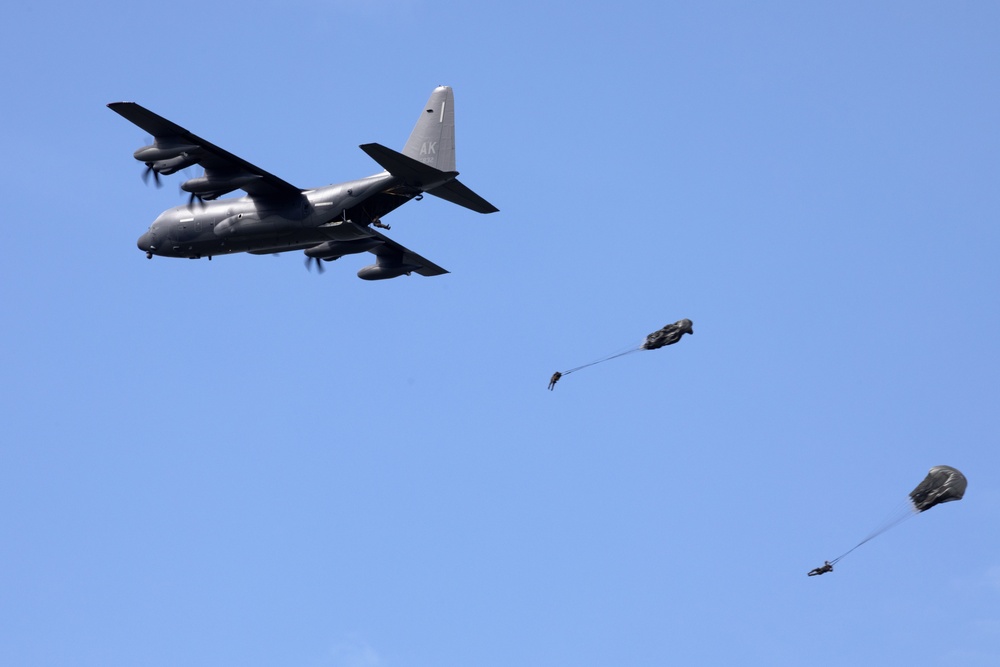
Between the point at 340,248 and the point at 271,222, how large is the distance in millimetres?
3445

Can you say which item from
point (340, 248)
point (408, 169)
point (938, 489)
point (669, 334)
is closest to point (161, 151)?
point (340, 248)

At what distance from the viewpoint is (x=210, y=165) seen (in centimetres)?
4759

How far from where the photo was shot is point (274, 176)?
4728cm

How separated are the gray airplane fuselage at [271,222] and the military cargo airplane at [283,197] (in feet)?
0.12

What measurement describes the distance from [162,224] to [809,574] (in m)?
29.1

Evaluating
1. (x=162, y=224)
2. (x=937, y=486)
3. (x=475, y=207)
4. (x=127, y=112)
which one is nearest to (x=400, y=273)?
(x=475, y=207)

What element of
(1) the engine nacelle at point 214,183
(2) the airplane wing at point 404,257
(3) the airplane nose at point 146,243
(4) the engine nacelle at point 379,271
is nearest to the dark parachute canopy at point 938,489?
(2) the airplane wing at point 404,257

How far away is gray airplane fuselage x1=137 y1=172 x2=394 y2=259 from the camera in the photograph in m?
47.2

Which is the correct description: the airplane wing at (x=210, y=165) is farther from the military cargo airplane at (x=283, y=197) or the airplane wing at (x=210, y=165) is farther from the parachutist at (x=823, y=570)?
the parachutist at (x=823, y=570)

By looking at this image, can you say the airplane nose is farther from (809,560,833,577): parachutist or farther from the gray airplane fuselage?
(809,560,833,577): parachutist

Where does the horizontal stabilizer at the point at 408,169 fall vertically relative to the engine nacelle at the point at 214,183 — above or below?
below

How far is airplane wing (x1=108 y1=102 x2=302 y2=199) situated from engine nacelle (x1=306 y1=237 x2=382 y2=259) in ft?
10.3

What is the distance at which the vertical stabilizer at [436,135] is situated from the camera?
4869cm

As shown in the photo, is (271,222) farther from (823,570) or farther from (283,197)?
(823,570)
